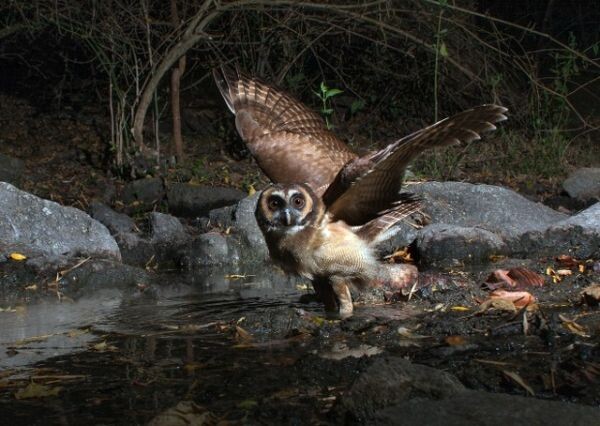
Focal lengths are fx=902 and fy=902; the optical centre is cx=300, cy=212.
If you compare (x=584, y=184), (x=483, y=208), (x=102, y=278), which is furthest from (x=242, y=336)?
(x=584, y=184)

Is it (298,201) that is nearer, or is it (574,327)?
(574,327)

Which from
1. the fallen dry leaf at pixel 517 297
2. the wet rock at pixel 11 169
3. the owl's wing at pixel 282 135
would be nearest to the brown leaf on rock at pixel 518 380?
the fallen dry leaf at pixel 517 297

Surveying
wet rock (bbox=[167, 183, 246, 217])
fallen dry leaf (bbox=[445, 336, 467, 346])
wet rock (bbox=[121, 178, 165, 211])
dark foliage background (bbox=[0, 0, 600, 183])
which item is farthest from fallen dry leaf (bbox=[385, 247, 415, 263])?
fallen dry leaf (bbox=[445, 336, 467, 346])

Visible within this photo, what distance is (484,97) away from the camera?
1193cm

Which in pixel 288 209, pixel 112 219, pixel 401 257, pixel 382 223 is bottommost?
pixel 401 257

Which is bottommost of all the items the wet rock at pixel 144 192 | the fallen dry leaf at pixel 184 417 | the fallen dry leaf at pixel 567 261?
the fallen dry leaf at pixel 184 417

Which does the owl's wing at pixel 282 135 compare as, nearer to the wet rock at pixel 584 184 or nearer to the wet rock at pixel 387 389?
the wet rock at pixel 387 389

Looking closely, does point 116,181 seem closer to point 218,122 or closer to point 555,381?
point 218,122

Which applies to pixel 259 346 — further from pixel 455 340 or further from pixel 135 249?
pixel 135 249

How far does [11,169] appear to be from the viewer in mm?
10781

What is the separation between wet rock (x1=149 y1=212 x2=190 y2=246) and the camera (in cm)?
822

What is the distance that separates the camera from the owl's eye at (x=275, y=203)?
536 cm

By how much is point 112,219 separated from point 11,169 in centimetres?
279

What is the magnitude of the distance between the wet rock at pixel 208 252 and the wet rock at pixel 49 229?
23.7 inches
